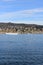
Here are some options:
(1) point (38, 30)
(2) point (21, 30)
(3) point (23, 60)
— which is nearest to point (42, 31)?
(1) point (38, 30)

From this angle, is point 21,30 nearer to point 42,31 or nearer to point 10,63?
point 42,31

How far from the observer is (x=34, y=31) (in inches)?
7298

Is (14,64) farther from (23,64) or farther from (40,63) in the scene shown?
(40,63)

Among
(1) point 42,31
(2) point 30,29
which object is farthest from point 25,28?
(1) point 42,31

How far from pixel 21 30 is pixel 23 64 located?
510 feet

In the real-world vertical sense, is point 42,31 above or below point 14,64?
below

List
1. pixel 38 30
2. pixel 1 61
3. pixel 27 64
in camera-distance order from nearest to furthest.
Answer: pixel 27 64, pixel 1 61, pixel 38 30

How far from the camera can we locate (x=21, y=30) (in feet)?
589

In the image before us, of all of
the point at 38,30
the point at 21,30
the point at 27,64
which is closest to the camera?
the point at 27,64

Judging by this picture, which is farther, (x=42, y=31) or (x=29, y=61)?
(x=42, y=31)

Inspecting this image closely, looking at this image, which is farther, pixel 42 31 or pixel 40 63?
pixel 42 31

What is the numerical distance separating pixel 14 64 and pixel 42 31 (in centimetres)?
17419

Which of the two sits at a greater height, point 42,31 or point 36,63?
point 36,63

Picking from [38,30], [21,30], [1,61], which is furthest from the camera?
[38,30]
